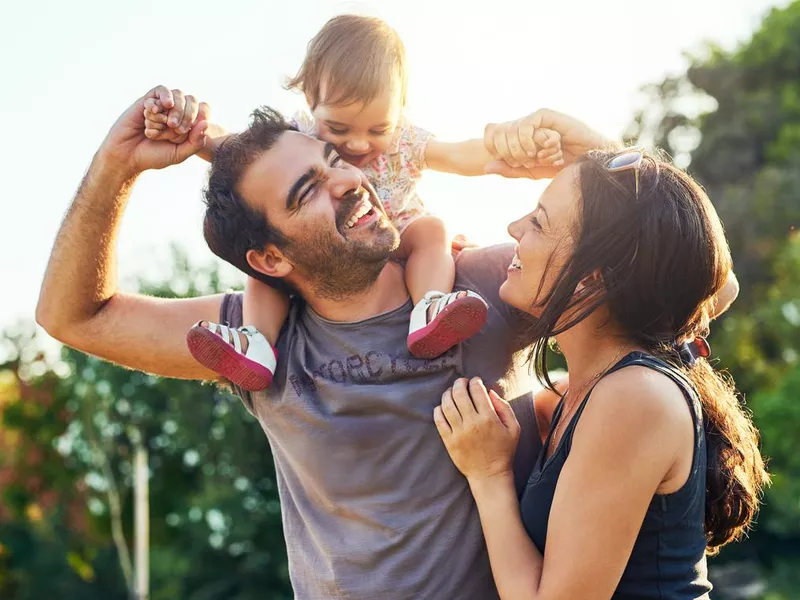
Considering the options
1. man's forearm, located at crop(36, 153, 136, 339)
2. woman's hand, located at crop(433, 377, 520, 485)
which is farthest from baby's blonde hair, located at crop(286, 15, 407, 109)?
woman's hand, located at crop(433, 377, 520, 485)

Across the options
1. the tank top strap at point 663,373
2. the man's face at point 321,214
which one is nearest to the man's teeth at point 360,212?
the man's face at point 321,214

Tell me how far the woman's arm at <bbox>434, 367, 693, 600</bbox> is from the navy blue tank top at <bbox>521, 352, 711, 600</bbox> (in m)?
0.06

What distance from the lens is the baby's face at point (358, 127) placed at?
345 centimetres

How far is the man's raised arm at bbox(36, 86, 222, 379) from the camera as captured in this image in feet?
9.85

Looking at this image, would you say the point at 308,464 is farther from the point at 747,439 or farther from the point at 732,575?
the point at 732,575

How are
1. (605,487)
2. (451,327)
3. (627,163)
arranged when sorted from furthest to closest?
(451,327)
(627,163)
(605,487)

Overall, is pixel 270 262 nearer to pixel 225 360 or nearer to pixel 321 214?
pixel 321 214

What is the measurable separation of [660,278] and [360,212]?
901 mm

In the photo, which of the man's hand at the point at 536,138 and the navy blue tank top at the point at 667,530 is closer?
the navy blue tank top at the point at 667,530

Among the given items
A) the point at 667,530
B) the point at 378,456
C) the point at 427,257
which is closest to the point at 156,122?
the point at 427,257

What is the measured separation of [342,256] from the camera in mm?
2943

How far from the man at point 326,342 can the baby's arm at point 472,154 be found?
9 centimetres

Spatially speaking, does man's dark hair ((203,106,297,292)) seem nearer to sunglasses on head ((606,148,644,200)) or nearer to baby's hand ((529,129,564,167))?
baby's hand ((529,129,564,167))

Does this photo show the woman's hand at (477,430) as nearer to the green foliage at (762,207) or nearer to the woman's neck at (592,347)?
the woman's neck at (592,347)
